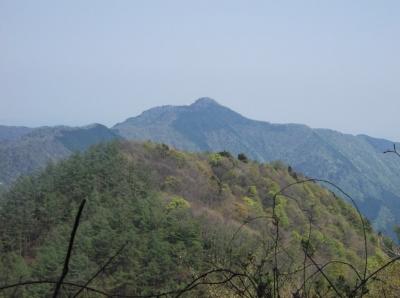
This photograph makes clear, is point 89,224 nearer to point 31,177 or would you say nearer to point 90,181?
point 90,181

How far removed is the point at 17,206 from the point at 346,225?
118 feet

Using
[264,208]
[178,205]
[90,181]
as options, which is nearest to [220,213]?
[178,205]

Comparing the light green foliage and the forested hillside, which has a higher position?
the light green foliage

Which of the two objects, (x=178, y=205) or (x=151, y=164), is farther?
(x=151, y=164)

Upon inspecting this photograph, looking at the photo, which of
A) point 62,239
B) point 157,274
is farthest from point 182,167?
point 157,274

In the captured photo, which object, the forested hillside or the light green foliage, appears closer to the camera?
the forested hillside

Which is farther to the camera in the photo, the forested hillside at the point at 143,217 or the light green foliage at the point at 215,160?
the light green foliage at the point at 215,160

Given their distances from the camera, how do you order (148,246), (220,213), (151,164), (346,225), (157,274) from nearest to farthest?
(157,274) → (148,246) → (220,213) → (151,164) → (346,225)

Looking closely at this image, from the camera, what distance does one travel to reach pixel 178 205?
47719 millimetres

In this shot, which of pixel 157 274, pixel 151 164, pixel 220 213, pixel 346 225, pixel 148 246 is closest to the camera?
pixel 157 274

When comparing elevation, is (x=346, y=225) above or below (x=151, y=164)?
below

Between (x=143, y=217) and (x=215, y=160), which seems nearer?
(x=143, y=217)

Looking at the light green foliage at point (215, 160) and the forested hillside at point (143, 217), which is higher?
the light green foliage at point (215, 160)

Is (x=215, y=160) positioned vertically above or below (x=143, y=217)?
above
